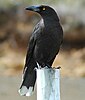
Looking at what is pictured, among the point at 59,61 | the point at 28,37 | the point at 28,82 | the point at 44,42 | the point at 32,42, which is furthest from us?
the point at 28,37

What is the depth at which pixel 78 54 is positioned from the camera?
60.6ft

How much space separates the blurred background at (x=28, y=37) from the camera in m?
16.9

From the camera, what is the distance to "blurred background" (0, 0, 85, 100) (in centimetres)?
1694

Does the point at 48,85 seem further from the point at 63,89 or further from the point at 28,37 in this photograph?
the point at 28,37

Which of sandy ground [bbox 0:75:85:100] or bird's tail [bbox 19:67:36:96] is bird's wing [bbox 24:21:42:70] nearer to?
bird's tail [bbox 19:67:36:96]

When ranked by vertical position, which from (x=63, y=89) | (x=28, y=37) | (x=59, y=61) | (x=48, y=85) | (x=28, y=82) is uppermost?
(x=48, y=85)

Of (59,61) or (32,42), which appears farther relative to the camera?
(59,61)

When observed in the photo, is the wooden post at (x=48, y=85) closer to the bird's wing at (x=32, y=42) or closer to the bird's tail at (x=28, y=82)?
the bird's tail at (x=28, y=82)

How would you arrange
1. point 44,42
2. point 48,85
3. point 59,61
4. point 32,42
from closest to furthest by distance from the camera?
1. point 48,85
2. point 44,42
3. point 32,42
4. point 59,61

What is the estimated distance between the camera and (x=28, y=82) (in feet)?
23.7

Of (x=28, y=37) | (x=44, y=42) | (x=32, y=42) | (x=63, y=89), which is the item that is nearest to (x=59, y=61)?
(x=28, y=37)

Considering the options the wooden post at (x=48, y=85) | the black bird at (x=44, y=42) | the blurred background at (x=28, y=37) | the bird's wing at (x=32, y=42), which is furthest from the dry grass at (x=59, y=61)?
the wooden post at (x=48, y=85)

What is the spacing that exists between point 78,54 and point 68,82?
3653 mm

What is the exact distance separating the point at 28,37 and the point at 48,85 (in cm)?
1343
